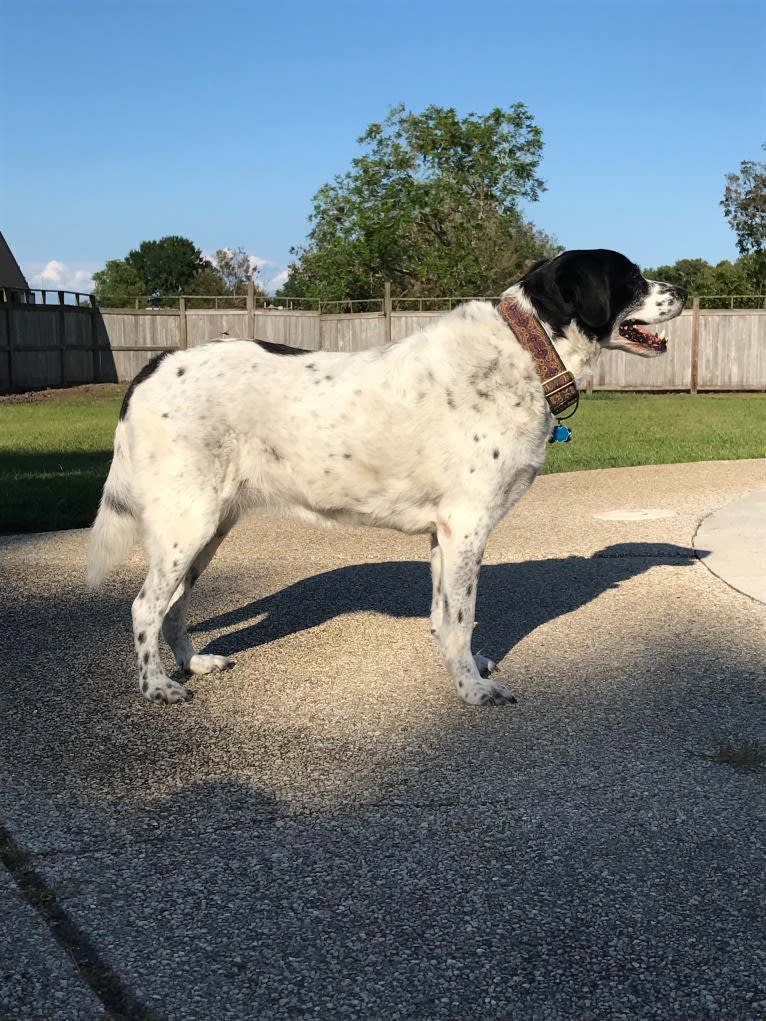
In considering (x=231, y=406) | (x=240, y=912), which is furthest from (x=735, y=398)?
(x=240, y=912)

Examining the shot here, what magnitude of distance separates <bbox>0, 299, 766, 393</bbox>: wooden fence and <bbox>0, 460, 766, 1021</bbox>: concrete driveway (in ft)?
63.3

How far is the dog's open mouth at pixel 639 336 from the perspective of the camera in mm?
4552

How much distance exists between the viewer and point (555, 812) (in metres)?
3.22

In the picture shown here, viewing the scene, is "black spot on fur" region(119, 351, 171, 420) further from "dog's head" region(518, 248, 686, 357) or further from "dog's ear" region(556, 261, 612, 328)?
"dog's ear" region(556, 261, 612, 328)

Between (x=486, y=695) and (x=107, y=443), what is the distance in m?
11.0

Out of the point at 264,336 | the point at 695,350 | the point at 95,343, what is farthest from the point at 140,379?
the point at 95,343

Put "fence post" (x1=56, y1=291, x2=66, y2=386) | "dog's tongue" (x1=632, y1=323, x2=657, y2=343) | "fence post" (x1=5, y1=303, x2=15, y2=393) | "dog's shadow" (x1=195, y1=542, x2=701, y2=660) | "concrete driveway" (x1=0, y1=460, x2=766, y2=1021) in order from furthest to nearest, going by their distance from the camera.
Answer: "fence post" (x1=56, y1=291, x2=66, y2=386) → "fence post" (x1=5, y1=303, x2=15, y2=393) → "dog's shadow" (x1=195, y1=542, x2=701, y2=660) → "dog's tongue" (x1=632, y1=323, x2=657, y2=343) → "concrete driveway" (x1=0, y1=460, x2=766, y2=1021)

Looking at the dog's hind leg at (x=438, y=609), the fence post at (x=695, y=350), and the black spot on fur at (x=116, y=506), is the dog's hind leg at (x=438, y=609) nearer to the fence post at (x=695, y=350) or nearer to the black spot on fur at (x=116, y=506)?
the black spot on fur at (x=116, y=506)

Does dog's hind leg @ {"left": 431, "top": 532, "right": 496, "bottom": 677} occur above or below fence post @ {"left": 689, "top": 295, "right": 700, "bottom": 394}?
below

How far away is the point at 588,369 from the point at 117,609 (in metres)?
2.79

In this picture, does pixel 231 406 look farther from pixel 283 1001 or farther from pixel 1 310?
pixel 1 310

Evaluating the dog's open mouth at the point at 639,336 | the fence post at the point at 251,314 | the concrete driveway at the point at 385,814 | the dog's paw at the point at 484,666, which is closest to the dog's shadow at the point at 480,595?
the concrete driveway at the point at 385,814

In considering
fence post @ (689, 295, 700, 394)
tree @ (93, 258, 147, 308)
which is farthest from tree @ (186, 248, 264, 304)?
fence post @ (689, 295, 700, 394)

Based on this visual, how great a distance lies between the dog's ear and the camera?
4.35m
